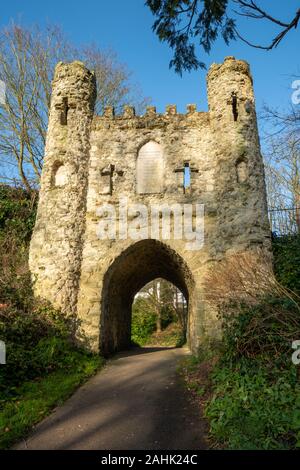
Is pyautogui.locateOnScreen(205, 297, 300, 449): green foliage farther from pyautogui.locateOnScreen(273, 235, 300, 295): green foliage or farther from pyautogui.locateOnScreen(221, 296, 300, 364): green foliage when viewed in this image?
pyautogui.locateOnScreen(273, 235, 300, 295): green foliage

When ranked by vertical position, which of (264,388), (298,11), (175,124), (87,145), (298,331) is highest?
(175,124)

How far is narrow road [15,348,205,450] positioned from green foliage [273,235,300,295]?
11.4 feet

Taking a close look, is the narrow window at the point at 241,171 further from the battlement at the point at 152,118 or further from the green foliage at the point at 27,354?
the green foliage at the point at 27,354

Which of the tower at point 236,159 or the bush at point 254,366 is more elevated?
the tower at point 236,159

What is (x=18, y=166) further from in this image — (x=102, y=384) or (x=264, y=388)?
(x=264, y=388)

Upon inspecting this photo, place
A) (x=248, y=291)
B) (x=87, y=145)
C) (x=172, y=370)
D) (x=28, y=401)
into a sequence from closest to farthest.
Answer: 1. (x=28, y=401)
2. (x=248, y=291)
3. (x=172, y=370)
4. (x=87, y=145)

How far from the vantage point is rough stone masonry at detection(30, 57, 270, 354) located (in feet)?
29.6

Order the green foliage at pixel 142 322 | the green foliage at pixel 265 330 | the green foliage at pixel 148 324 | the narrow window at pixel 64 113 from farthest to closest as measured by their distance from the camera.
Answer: the green foliage at pixel 142 322
the green foliage at pixel 148 324
the narrow window at pixel 64 113
the green foliage at pixel 265 330

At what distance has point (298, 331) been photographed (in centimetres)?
494

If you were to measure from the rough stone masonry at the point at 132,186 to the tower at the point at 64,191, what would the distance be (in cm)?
3

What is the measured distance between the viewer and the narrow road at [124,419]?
4230 mm

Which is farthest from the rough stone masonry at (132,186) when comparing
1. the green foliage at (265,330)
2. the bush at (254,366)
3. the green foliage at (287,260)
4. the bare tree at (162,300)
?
the bare tree at (162,300)
